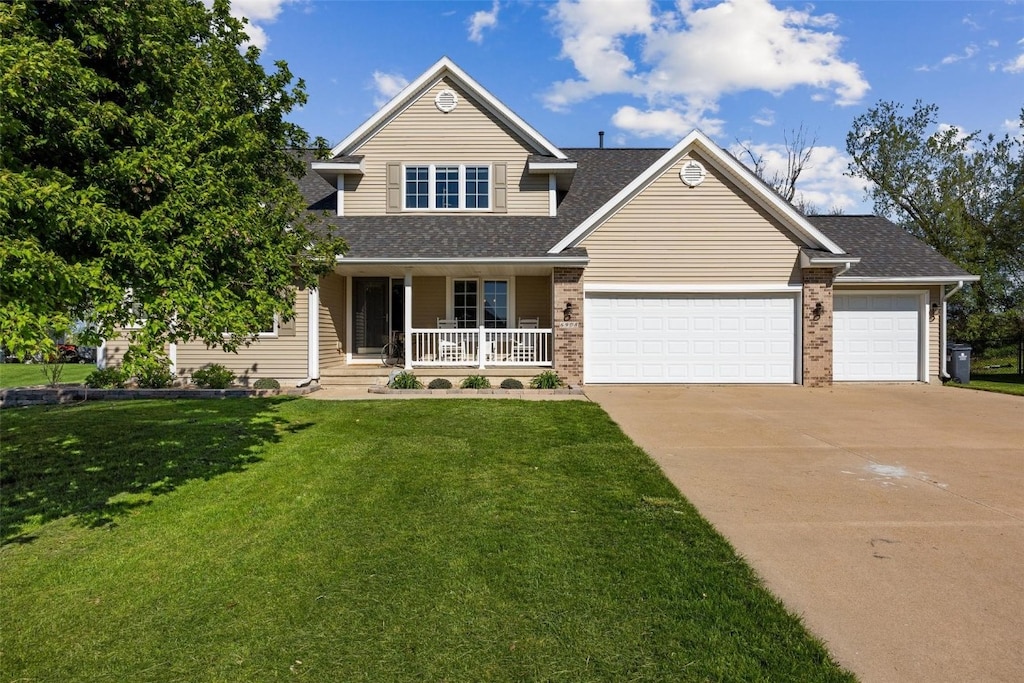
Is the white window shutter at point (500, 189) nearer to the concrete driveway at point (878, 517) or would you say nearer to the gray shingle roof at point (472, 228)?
the gray shingle roof at point (472, 228)

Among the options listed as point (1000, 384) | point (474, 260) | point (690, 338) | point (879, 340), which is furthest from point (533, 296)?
point (1000, 384)

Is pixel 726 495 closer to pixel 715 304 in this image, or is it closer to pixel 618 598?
pixel 618 598

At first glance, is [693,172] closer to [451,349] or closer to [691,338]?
[691,338]

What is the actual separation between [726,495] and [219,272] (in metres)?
5.18

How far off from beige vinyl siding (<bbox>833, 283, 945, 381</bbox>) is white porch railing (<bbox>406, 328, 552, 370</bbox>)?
313 inches

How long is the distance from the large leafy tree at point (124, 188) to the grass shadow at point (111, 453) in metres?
1.78

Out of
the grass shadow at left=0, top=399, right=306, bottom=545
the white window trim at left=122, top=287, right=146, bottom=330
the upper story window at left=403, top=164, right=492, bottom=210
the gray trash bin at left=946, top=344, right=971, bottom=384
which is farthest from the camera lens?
the upper story window at left=403, top=164, right=492, bottom=210

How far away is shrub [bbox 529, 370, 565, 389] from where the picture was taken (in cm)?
1206

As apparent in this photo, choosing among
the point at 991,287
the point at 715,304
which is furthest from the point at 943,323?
the point at 991,287

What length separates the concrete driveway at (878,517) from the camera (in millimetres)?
2779

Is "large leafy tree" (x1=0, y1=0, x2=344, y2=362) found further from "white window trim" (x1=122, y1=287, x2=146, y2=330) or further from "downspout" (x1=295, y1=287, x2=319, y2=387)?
"downspout" (x1=295, y1=287, x2=319, y2=387)

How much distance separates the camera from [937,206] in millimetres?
22281

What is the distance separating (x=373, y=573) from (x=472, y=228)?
447 inches

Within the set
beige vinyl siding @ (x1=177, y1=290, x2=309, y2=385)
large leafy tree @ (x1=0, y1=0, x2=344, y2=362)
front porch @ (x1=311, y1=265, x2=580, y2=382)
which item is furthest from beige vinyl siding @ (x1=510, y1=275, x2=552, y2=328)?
large leafy tree @ (x1=0, y1=0, x2=344, y2=362)
